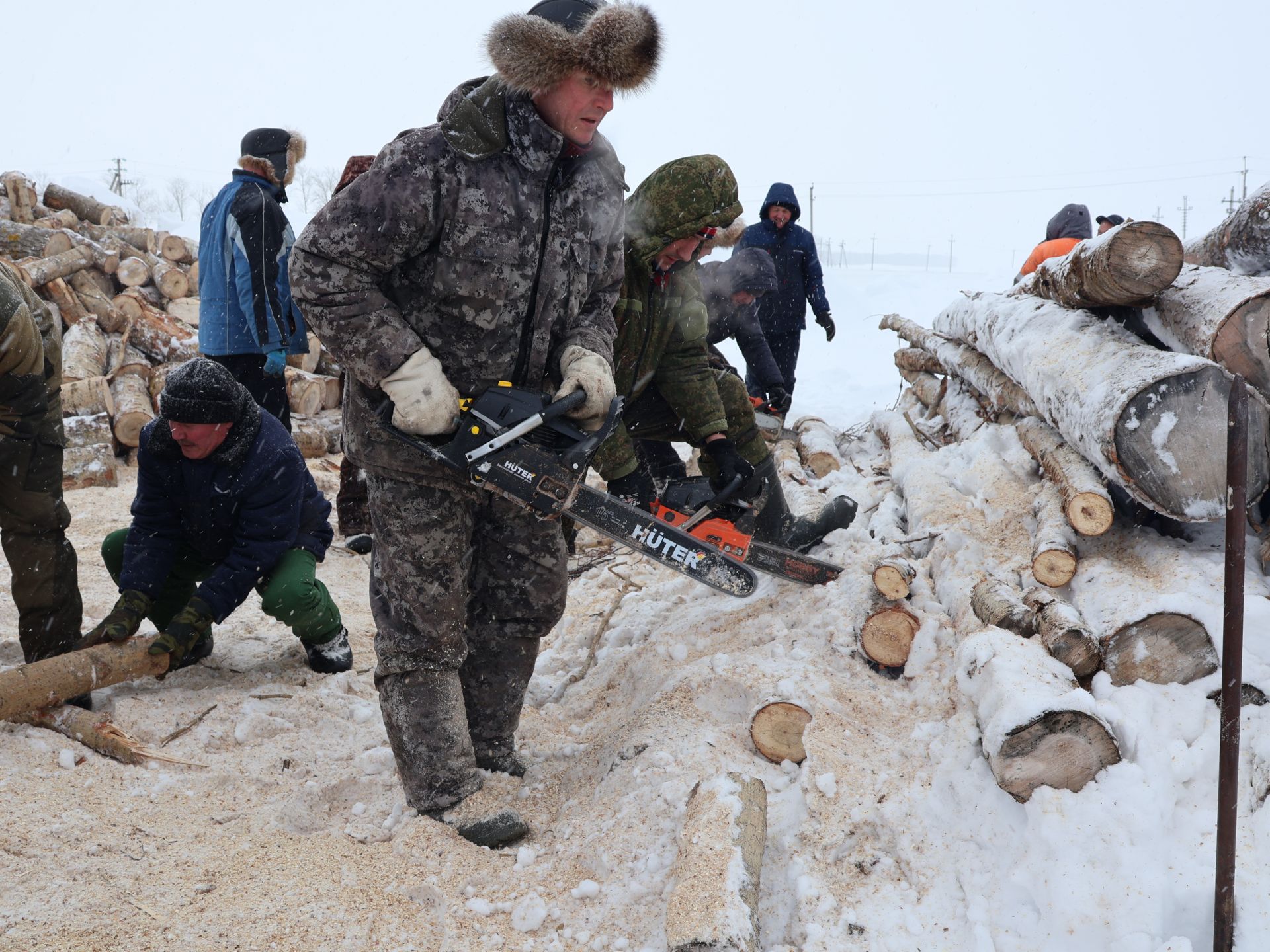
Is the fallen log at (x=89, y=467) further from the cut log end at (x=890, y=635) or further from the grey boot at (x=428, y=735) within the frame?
the cut log end at (x=890, y=635)

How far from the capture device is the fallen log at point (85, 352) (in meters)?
6.96

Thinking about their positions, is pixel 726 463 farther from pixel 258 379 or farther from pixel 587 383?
pixel 258 379

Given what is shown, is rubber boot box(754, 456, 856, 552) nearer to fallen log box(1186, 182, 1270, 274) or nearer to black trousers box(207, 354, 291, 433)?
fallen log box(1186, 182, 1270, 274)

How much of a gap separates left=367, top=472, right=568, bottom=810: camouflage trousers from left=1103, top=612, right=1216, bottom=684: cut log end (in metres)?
1.56

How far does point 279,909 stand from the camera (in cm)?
206

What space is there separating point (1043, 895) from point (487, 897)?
126 centimetres

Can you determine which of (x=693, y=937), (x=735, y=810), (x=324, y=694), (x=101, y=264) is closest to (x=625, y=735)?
(x=735, y=810)

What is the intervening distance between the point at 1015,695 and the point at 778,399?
3.92 meters

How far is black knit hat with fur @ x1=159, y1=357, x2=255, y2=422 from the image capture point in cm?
302

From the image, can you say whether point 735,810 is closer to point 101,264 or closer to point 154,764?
point 154,764

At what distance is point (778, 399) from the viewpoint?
19.8 feet

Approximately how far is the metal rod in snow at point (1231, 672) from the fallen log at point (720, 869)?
906 millimetres

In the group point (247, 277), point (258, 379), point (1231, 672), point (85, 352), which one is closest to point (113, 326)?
point (85, 352)

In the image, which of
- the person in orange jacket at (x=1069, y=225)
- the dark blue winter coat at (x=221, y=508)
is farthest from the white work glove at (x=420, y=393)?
the person in orange jacket at (x=1069, y=225)
